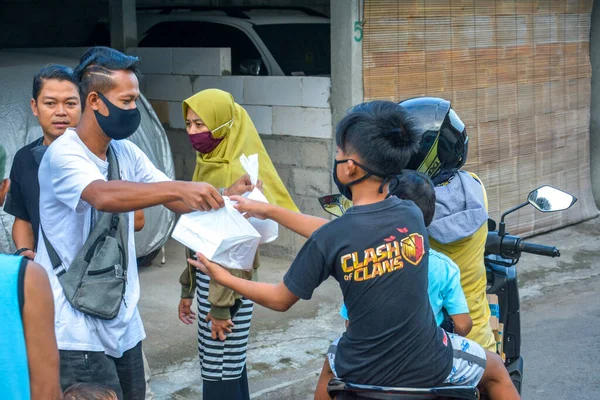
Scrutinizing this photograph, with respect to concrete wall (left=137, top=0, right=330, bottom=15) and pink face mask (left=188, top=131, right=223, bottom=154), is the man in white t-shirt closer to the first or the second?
pink face mask (left=188, top=131, right=223, bottom=154)

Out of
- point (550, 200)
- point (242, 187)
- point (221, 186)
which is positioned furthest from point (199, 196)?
point (550, 200)

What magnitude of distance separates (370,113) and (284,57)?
18.9ft

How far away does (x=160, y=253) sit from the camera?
25.9 ft

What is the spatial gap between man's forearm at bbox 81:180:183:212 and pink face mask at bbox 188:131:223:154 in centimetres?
114

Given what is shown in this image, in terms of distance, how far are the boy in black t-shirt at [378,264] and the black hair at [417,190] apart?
0.32 m

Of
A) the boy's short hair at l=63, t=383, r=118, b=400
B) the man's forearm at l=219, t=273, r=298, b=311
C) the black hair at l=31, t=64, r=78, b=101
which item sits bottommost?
the boy's short hair at l=63, t=383, r=118, b=400

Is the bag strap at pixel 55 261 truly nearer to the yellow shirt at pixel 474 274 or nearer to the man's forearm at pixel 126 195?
the man's forearm at pixel 126 195

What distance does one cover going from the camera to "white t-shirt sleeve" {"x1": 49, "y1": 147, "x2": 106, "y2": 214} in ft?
10.2

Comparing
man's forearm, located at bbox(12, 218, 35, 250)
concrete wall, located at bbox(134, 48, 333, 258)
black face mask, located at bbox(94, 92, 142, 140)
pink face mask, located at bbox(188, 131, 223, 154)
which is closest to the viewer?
black face mask, located at bbox(94, 92, 142, 140)

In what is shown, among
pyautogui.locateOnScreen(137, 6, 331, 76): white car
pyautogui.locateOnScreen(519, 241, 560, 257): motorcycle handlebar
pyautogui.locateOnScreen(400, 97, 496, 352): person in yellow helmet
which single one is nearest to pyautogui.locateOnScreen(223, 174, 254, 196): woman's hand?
pyautogui.locateOnScreen(400, 97, 496, 352): person in yellow helmet

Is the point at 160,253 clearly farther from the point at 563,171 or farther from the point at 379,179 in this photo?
the point at 379,179

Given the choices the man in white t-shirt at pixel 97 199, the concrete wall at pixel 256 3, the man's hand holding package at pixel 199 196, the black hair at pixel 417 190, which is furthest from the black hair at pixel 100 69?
the concrete wall at pixel 256 3

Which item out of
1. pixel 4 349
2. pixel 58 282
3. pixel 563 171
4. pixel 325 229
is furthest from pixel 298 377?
pixel 563 171

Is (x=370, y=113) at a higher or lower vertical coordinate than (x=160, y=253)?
higher
